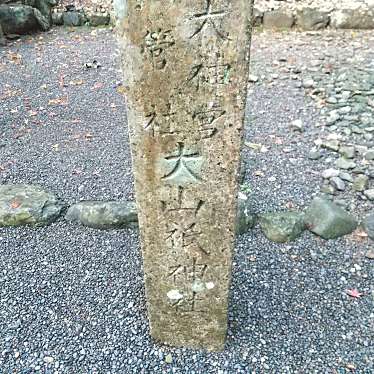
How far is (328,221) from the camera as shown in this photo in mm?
2729

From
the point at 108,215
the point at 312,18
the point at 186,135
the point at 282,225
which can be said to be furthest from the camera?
the point at 312,18

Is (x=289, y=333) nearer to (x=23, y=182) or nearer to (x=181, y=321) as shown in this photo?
(x=181, y=321)

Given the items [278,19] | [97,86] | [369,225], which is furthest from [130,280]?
[278,19]

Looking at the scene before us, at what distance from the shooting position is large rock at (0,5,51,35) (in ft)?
20.5

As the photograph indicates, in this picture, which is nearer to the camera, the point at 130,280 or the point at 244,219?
the point at 130,280

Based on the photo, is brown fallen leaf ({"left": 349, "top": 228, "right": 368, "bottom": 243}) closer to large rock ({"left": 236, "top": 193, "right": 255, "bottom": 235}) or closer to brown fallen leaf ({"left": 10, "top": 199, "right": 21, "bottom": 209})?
large rock ({"left": 236, "top": 193, "right": 255, "bottom": 235})

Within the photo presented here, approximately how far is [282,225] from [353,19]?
4.47 meters

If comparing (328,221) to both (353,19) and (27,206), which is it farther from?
(353,19)

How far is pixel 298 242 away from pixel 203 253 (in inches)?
45.0

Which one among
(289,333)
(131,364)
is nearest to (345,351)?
(289,333)

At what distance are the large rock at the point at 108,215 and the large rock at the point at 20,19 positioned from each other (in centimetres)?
463

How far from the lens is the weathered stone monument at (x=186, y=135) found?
1.26 metres

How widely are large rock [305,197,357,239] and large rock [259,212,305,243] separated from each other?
2.6 inches

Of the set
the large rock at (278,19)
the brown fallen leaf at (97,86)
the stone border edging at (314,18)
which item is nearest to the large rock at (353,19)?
the stone border edging at (314,18)
